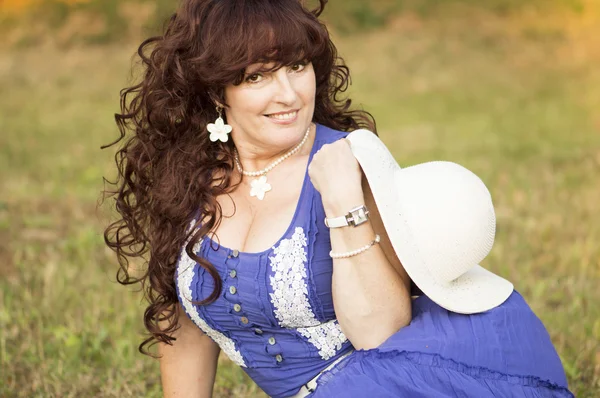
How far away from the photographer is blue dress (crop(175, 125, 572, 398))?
8.88ft

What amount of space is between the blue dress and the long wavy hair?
12 cm

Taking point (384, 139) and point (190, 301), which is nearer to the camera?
point (190, 301)

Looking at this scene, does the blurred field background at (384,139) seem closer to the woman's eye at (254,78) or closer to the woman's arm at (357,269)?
the woman's eye at (254,78)

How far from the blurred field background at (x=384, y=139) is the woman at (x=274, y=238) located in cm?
61

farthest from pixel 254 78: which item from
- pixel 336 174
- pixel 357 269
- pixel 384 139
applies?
pixel 384 139

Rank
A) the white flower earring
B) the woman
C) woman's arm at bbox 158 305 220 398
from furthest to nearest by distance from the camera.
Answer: woman's arm at bbox 158 305 220 398 → the white flower earring → the woman

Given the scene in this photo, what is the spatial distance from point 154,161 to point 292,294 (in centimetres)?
84

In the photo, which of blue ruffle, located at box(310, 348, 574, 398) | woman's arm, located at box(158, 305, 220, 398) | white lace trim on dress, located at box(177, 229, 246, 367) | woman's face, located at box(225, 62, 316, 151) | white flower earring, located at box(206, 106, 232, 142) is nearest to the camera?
blue ruffle, located at box(310, 348, 574, 398)

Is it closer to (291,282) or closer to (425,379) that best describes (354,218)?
(291,282)

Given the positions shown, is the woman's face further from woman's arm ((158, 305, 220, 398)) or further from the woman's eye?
woman's arm ((158, 305, 220, 398))

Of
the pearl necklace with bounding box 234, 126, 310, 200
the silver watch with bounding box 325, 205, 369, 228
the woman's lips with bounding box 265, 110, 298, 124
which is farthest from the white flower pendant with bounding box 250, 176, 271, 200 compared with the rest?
the silver watch with bounding box 325, 205, 369, 228

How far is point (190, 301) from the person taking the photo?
316 cm

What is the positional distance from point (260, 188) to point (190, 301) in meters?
0.45

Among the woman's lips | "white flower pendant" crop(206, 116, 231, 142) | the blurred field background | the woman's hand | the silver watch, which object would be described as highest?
the woman's lips
